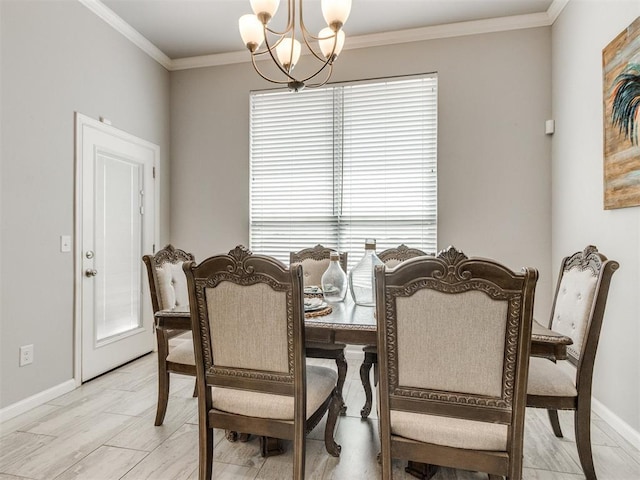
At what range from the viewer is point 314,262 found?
2.86m

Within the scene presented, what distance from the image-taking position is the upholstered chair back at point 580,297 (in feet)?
5.25

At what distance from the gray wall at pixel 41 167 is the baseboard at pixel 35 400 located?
37 mm

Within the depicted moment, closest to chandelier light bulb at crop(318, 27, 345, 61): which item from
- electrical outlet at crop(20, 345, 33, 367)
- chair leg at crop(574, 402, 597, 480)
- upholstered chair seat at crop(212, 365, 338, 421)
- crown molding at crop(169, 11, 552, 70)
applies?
crown molding at crop(169, 11, 552, 70)

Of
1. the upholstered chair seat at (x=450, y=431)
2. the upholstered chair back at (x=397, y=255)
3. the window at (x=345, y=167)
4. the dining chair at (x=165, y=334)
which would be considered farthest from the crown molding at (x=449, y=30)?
the upholstered chair seat at (x=450, y=431)

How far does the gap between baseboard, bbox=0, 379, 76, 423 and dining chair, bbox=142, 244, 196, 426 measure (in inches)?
36.6

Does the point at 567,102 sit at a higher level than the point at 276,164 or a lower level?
higher

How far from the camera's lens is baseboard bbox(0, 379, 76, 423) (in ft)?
7.64

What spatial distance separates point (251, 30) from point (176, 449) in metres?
2.31

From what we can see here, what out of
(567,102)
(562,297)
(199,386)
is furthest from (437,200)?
(199,386)

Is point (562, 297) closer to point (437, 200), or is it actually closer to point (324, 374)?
point (324, 374)

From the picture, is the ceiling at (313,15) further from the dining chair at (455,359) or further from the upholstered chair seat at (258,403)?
the upholstered chair seat at (258,403)

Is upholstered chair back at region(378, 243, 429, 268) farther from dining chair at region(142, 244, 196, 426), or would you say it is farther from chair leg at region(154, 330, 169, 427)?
chair leg at region(154, 330, 169, 427)

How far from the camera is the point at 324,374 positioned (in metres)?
1.86

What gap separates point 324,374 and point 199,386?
23.3 inches
